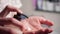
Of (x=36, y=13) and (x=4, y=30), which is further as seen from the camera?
(x=36, y=13)

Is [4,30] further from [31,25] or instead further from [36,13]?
[36,13]

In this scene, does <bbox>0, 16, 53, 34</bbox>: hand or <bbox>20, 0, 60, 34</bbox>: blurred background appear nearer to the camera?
<bbox>0, 16, 53, 34</bbox>: hand

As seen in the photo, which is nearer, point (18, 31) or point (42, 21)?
point (18, 31)

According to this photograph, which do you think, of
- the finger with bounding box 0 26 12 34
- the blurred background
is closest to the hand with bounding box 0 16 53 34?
the finger with bounding box 0 26 12 34

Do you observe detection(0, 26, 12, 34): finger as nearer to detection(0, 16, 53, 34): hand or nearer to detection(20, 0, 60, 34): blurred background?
detection(0, 16, 53, 34): hand

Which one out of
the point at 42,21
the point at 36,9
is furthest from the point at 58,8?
the point at 42,21

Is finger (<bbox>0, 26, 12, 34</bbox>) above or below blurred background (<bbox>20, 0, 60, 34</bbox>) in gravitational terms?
above

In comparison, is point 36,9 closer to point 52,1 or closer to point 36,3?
point 36,3

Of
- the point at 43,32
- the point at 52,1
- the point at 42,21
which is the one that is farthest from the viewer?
the point at 52,1

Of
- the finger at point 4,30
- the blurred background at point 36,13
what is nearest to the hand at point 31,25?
the finger at point 4,30

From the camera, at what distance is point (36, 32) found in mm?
248

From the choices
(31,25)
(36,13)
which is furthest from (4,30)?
(36,13)

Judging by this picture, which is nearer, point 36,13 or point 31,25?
point 31,25

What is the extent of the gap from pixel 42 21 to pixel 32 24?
35 millimetres
